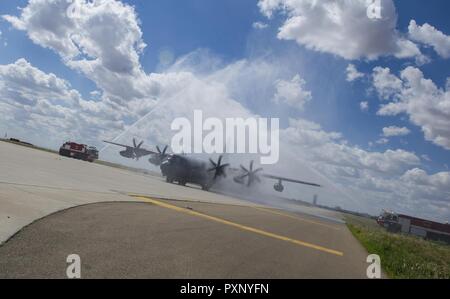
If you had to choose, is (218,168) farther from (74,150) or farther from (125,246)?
(125,246)

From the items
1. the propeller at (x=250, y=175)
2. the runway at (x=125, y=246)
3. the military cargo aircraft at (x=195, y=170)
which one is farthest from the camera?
the propeller at (x=250, y=175)

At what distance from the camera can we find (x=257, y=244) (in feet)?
36.1

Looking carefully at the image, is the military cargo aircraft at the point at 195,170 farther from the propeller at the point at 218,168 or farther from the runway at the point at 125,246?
the runway at the point at 125,246

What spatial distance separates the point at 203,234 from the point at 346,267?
13.2ft

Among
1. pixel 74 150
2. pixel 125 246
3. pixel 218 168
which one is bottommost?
pixel 125 246

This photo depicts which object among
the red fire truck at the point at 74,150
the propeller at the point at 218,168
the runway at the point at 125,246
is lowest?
the runway at the point at 125,246

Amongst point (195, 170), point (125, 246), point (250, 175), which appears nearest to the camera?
point (125, 246)

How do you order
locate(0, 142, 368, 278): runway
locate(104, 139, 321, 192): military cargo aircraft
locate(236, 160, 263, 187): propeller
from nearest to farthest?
locate(0, 142, 368, 278): runway, locate(104, 139, 321, 192): military cargo aircraft, locate(236, 160, 263, 187): propeller

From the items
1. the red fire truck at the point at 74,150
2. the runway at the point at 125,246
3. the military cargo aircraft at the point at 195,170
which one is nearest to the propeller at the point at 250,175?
the military cargo aircraft at the point at 195,170

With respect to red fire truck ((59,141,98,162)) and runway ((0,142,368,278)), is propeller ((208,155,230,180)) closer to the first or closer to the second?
red fire truck ((59,141,98,162))

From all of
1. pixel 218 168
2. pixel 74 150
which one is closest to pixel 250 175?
pixel 218 168

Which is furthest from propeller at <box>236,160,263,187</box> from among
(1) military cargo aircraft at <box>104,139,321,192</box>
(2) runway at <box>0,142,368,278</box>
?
(2) runway at <box>0,142,368,278</box>
